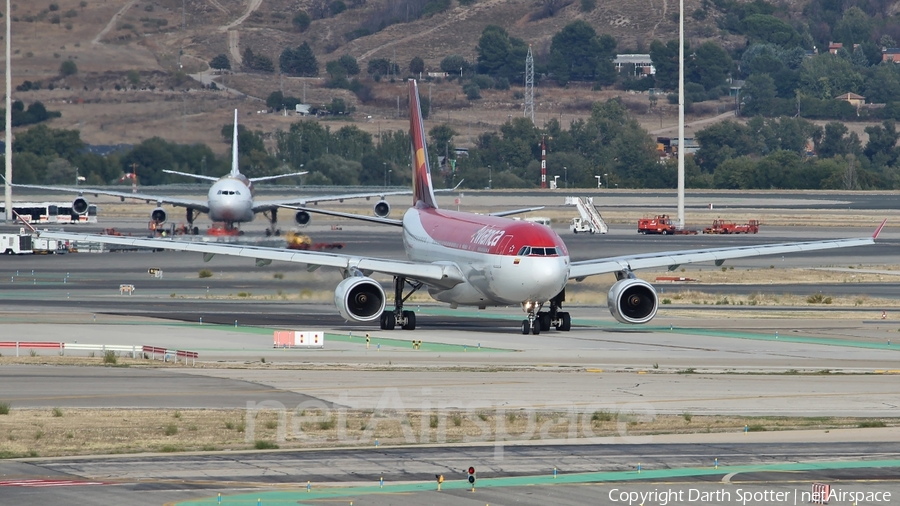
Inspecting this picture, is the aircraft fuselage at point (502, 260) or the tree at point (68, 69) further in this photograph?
the tree at point (68, 69)

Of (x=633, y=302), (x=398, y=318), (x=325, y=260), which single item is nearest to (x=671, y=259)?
(x=633, y=302)

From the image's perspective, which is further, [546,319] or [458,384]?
[546,319]

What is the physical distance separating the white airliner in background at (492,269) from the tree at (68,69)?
108047 mm

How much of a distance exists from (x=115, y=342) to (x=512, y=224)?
13353mm

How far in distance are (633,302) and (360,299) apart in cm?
928

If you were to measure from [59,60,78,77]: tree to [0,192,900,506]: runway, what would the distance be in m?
87.5

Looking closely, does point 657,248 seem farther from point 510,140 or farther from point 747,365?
point 510,140

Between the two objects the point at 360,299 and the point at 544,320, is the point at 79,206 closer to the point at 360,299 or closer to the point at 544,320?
the point at 360,299

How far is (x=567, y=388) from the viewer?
104 ft

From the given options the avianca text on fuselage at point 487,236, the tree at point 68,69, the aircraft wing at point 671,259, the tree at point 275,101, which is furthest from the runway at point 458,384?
the tree at point 275,101

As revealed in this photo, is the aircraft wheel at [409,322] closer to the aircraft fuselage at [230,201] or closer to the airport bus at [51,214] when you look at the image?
the aircraft fuselage at [230,201]

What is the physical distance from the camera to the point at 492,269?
4259 centimetres

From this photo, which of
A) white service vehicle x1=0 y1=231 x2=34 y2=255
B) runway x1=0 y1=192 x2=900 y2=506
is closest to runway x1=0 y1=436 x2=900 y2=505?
runway x1=0 y1=192 x2=900 y2=506

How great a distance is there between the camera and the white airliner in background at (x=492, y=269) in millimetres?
41938
